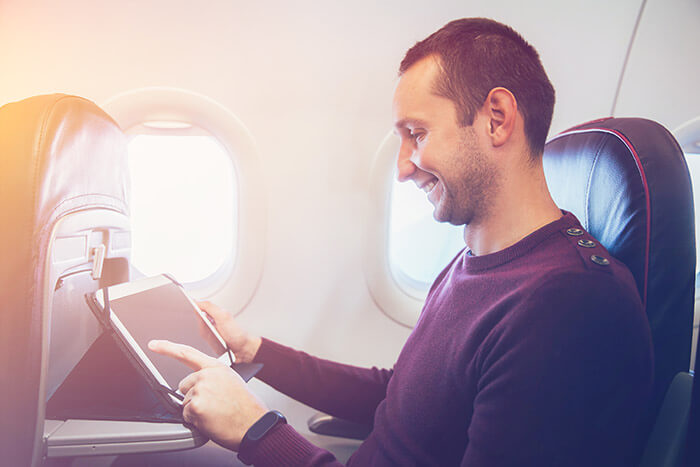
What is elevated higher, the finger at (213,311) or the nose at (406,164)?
the nose at (406,164)

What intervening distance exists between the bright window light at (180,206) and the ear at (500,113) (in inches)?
56.0

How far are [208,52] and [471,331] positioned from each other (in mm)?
1608

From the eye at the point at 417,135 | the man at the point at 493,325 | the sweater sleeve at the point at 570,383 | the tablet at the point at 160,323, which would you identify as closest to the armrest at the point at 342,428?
the man at the point at 493,325

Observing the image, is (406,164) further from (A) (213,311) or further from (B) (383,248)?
(B) (383,248)

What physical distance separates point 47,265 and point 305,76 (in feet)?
4.51

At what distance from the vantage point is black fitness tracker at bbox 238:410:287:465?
0.90 m

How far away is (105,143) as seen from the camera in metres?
1.11

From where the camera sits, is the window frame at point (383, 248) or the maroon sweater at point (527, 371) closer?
the maroon sweater at point (527, 371)

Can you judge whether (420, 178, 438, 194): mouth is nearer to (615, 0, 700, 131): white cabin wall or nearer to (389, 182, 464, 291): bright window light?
(389, 182, 464, 291): bright window light

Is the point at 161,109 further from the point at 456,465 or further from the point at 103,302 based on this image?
the point at 456,465

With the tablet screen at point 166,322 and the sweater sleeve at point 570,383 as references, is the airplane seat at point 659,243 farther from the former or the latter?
the tablet screen at point 166,322

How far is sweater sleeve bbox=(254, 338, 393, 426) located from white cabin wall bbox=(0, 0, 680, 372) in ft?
2.33

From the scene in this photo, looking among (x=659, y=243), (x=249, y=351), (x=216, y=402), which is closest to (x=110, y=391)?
(x=216, y=402)

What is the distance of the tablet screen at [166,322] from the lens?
38.7 inches
